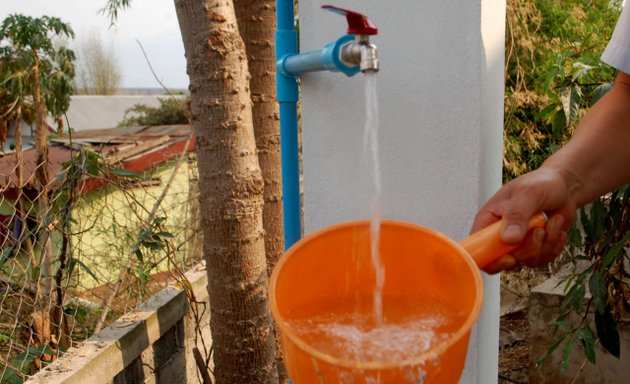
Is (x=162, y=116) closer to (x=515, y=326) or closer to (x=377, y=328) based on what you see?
(x=515, y=326)

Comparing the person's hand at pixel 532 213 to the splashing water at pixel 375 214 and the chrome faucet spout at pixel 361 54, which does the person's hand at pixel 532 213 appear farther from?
the chrome faucet spout at pixel 361 54

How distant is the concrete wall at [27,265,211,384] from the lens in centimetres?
176

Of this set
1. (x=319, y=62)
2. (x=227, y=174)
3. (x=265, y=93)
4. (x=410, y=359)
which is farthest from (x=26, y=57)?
(x=410, y=359)

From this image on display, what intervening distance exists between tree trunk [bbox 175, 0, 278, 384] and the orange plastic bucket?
0.71 m

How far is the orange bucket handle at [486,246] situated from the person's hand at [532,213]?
1 cm

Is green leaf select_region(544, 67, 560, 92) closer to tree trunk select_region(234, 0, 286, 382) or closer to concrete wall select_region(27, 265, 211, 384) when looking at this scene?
tree trunk select_region(234, 0, 286, 382)

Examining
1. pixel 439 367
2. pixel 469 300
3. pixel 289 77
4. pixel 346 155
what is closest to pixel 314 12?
pixel 289 77

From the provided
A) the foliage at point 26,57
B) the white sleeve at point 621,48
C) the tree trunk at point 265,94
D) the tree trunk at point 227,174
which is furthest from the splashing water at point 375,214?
the foliage at point 26,57

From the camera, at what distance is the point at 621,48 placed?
1192 mm

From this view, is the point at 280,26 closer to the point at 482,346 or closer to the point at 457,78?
the point at 457,78

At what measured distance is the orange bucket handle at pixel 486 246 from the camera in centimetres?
98

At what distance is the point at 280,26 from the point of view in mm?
1501

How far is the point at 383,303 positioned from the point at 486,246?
0.65 ft

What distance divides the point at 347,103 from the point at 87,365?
108 centimetres
